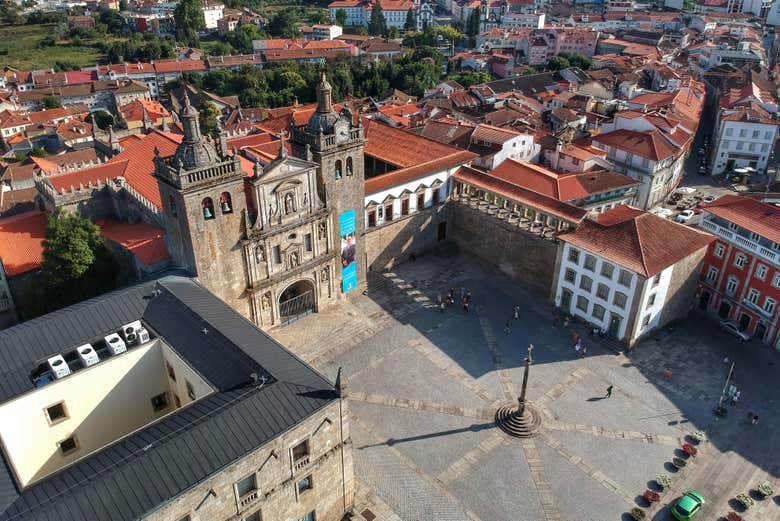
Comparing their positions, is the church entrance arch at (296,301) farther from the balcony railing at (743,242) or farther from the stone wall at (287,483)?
the balcony railing at (743,242)

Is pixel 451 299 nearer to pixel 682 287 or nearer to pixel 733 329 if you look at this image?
pixel 682 287

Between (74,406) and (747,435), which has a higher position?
(74,406)

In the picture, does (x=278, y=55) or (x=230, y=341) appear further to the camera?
(x=278, y=55)

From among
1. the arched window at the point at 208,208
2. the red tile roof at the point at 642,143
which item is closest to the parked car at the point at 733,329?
the red tile roof at the point at 642,143

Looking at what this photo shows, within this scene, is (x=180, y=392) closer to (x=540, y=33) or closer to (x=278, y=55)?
(x=278, y=55)

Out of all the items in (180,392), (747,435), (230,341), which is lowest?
(747,435)

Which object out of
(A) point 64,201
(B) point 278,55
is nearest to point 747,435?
(A) point 64,201
